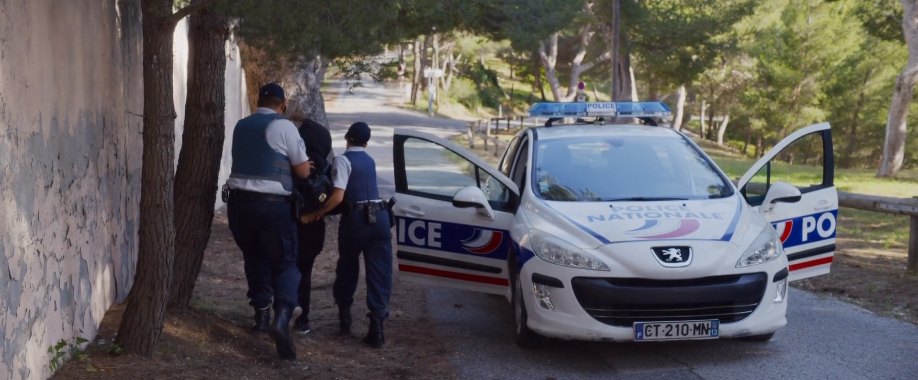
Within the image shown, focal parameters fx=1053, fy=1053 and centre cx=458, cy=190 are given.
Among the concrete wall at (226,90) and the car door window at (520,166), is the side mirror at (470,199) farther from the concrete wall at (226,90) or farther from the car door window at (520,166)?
the concrete wall at (226,90)

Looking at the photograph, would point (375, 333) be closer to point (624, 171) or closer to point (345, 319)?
point (345, 319)

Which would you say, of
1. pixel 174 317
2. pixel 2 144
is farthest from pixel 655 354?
pixel 2 144

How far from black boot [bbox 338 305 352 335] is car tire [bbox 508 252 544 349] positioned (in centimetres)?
126

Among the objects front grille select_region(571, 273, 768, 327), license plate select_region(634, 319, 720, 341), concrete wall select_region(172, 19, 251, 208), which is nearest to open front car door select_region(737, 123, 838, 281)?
front grille select_region(571, 273, 768, 327)

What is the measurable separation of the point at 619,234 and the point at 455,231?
1.61 m

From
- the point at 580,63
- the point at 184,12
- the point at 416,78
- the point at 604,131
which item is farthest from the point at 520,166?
the point at 416,78

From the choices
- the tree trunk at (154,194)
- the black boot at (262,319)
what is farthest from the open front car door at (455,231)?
the tree trunk at (154,194)

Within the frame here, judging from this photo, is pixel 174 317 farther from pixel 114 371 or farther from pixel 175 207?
pixel 114 371

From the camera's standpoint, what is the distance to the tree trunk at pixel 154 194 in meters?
6.23

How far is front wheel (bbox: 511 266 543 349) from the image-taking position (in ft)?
23.9

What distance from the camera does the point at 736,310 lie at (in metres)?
6.88

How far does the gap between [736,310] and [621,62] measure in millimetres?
25518

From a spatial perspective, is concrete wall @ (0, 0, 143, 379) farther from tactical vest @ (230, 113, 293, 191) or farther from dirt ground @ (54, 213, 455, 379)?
tactical vest @ (230, 113, 293, 191)

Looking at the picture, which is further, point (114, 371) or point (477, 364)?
point (477, 364)
